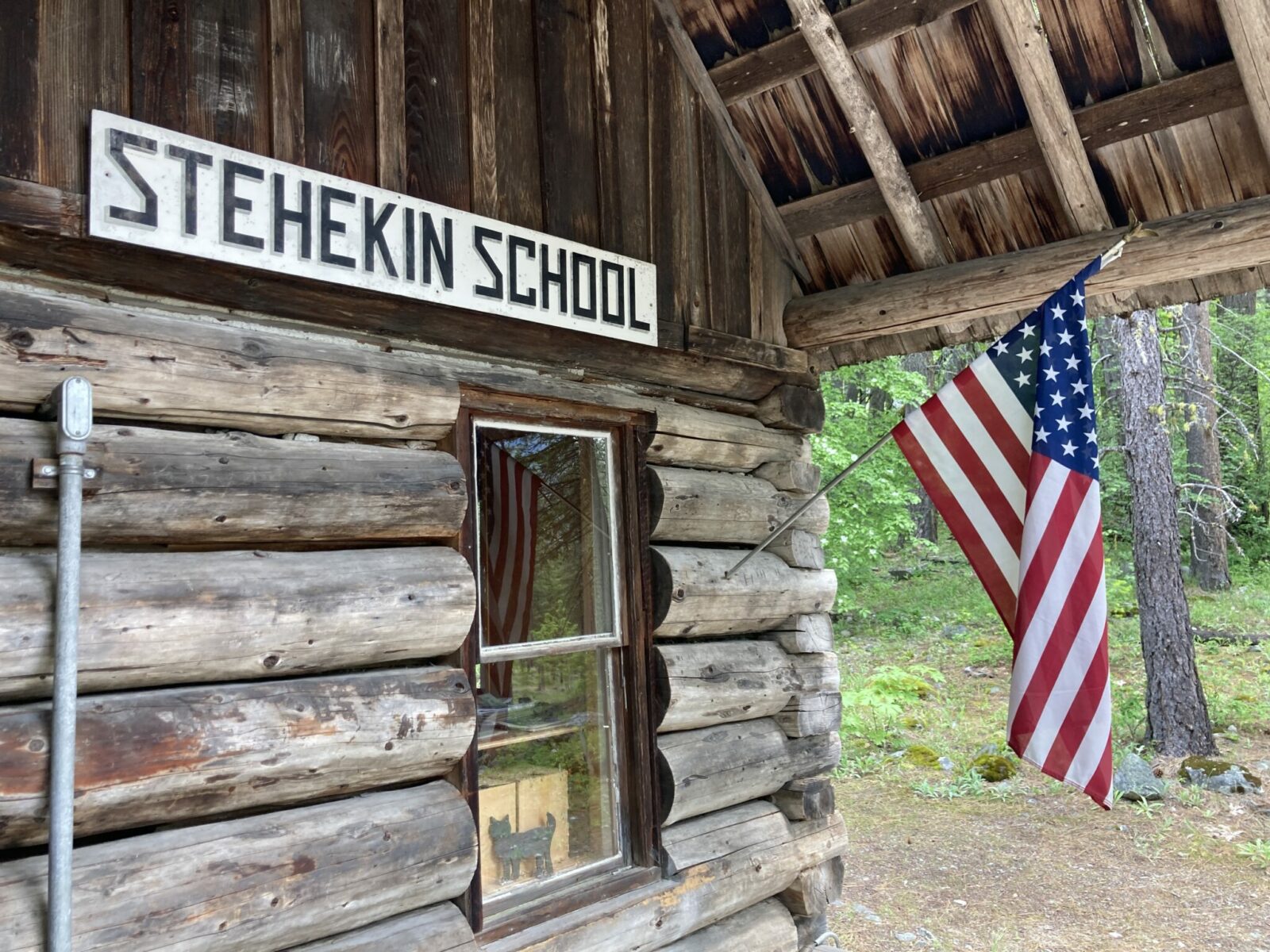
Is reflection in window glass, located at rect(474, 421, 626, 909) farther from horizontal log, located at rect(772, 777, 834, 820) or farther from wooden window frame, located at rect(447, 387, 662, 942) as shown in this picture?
horizontal log, located at rect(772, 777, 834, 820)

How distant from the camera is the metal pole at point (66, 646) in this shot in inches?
91.0

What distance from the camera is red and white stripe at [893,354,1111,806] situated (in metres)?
3.49

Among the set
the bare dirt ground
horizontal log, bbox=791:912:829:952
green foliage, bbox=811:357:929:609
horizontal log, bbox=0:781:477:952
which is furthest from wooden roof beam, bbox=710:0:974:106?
green foliage, bbox=811:357:929:609

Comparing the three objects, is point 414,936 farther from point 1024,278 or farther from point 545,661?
point 1024,278

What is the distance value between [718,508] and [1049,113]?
216cm

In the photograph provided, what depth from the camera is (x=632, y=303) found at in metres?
4.12

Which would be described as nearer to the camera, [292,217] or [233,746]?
[233,746]

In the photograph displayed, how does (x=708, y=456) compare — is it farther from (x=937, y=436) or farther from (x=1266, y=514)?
(x=1266, y=514)

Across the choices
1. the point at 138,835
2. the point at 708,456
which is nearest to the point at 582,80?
the point at 708,456

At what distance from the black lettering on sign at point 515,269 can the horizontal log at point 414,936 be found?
2.10 metres

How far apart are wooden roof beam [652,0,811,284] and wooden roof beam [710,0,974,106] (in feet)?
0.20

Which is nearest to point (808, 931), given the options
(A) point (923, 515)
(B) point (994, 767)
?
(B) point (994, 767)

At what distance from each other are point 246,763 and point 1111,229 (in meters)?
3.89

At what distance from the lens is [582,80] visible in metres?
4.18
